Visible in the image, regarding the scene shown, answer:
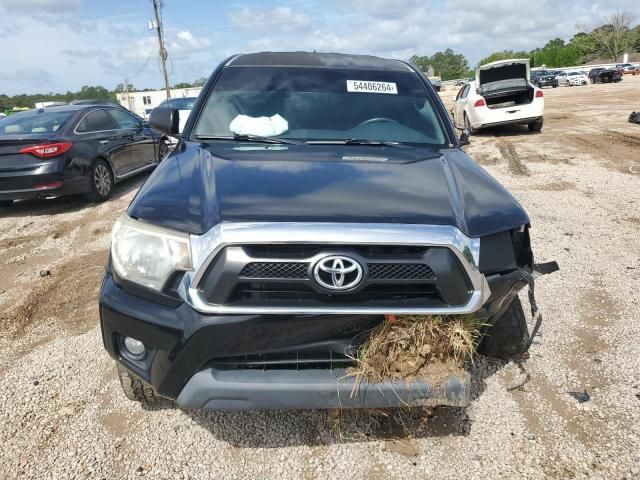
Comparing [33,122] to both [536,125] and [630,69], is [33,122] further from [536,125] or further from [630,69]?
[630,69]

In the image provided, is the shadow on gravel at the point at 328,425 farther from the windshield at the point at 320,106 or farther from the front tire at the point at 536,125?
the front tire at the point at 536,125

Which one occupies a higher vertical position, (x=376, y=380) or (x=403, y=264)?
(x=403, y=264)

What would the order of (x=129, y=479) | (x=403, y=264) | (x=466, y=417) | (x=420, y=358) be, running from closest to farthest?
(x=403, y=264), (x=420, y=358), (x=129, y=479), (x=466, y=417)

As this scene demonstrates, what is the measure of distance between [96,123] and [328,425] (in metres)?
6.89

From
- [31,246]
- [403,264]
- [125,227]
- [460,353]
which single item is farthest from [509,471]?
[31,246]

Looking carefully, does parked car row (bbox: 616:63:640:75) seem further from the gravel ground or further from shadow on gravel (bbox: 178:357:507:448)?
shadow on gravel (bbox: 178:357:507:448)

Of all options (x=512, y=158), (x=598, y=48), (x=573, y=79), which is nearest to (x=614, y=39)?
(x=598, y=48)

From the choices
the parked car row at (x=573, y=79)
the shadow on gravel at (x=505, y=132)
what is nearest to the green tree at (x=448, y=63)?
the parked car row at (x=573, y=79)

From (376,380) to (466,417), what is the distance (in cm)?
86

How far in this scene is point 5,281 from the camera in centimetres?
482

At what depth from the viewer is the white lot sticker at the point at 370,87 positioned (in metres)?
3.62

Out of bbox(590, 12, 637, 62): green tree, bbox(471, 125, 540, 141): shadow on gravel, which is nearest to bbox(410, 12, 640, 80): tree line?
bbox(590, 12, 637, 62): green tree

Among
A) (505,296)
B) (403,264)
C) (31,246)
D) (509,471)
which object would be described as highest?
(403,264)

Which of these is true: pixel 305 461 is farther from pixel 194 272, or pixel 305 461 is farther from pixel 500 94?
pixel 500 94
